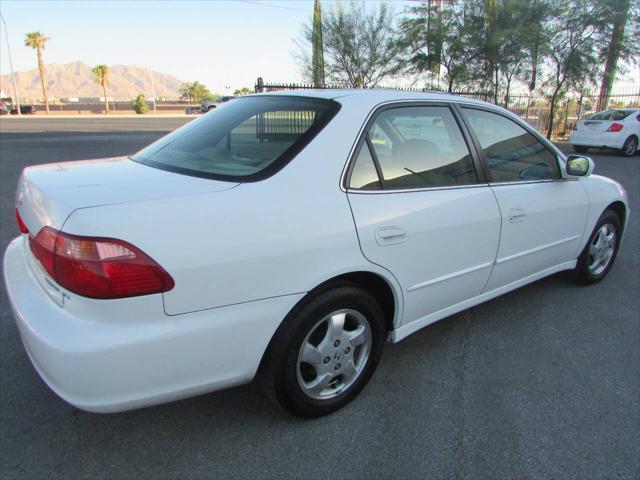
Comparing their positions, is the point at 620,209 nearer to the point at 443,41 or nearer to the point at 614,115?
the point at 614,115

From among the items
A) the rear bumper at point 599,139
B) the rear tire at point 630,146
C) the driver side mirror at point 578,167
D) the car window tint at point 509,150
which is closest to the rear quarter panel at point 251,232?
the car window tint at point 509,150

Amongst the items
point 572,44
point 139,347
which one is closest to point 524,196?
point 139,347

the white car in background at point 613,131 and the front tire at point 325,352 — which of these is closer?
the front tire at point 325,352

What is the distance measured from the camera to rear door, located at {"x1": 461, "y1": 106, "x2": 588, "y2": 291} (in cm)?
299

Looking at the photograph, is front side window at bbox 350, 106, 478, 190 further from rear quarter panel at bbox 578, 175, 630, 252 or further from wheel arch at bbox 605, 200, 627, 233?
wheel arch at bbox 605, 200, 627, 233

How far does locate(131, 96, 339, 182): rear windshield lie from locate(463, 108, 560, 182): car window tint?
1.13m

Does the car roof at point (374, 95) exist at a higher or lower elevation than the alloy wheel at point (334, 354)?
higher

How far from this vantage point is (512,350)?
10.1ft

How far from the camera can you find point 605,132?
13789 mm

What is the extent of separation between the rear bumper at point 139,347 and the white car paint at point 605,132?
48.7 ft

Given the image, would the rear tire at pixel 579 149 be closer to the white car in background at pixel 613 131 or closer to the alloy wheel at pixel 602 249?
the white car in background at pixel 613 131

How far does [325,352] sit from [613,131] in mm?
14660

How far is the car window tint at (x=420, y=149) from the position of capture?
2.48m

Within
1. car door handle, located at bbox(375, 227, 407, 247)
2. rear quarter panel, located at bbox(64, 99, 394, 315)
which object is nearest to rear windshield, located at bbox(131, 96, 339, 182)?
rear quarter panel, located at bbox(64, 99, 394, 315)
